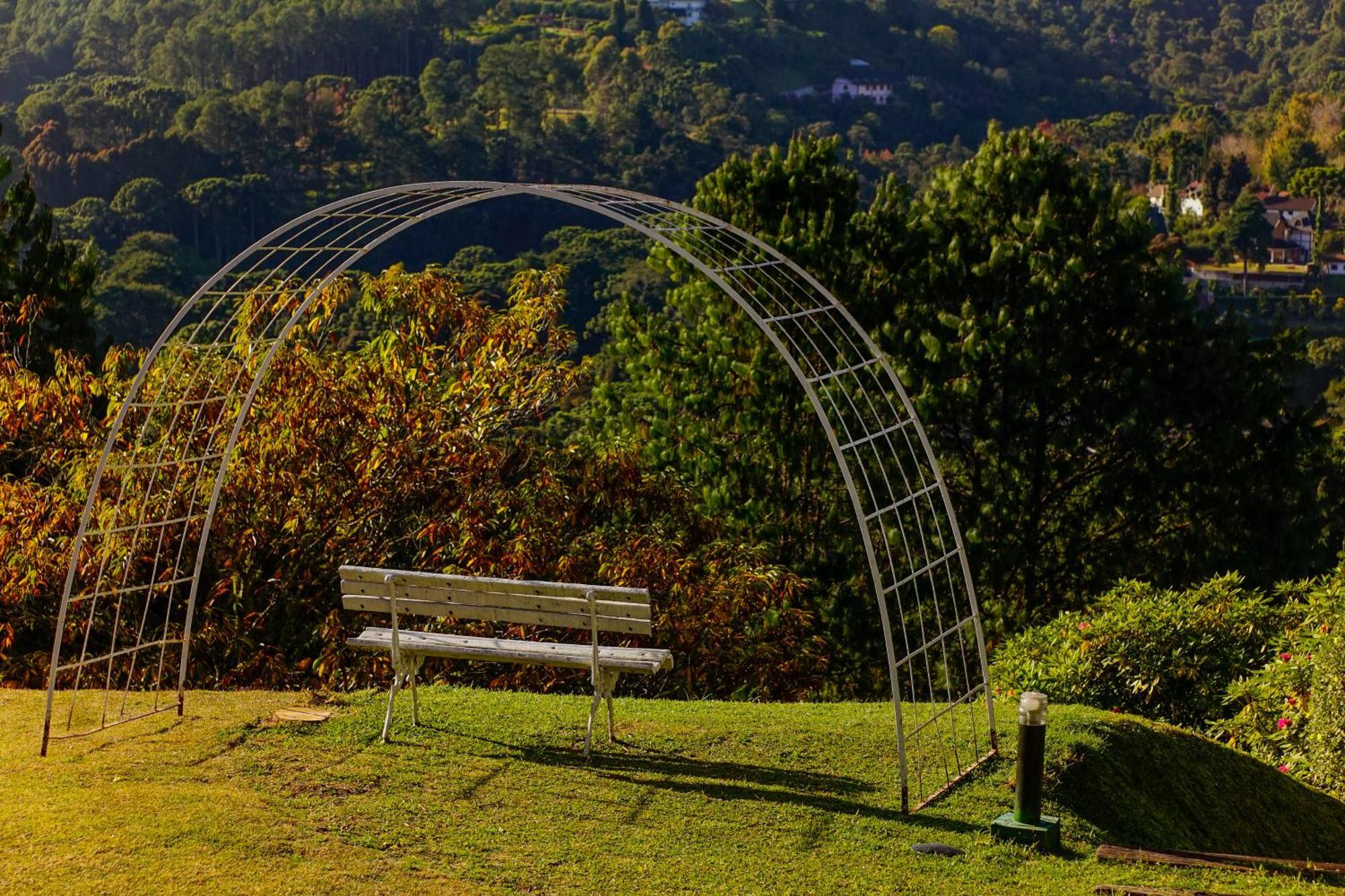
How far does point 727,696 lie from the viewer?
1036 centimetres

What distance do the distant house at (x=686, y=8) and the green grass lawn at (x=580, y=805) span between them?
82.5 m

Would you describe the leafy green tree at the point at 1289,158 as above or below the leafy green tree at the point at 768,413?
above

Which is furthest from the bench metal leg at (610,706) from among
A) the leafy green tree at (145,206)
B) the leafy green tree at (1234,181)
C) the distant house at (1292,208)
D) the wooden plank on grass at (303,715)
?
the leafy green tree at (1234,181)

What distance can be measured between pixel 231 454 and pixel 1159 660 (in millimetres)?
5769

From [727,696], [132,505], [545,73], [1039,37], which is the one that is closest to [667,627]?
[727,696]

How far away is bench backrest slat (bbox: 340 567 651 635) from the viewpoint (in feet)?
21.8

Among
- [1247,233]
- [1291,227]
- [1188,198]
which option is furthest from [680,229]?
[1188,198]

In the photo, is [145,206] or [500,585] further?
[145,206]

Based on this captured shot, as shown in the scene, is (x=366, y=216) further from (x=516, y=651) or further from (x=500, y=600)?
(x=516, y=651)

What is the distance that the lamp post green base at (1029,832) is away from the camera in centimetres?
566

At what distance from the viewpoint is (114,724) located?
7.07 metres

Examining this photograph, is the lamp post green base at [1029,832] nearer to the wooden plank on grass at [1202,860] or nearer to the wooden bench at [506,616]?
the wooden plank on grass at [1202,860]

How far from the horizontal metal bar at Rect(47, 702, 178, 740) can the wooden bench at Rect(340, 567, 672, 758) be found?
1124mm

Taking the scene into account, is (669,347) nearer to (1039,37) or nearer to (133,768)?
(133,768)
